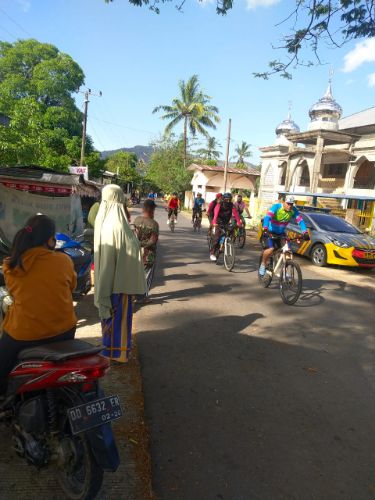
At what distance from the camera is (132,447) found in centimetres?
285

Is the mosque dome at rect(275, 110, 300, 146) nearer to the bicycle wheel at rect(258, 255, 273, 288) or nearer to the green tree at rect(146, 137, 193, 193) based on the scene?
the green tree at rect(146, 137, 193, 193)

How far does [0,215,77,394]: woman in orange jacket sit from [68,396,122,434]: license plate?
0.55 metres

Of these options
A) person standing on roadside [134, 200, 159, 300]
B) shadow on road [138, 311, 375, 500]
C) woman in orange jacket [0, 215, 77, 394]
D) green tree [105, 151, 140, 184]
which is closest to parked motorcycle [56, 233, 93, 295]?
person standing on roadside [134, 200, 159, 300]

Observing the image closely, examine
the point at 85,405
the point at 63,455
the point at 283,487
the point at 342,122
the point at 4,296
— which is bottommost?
the point at 283,487

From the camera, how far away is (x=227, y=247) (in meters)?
9.62

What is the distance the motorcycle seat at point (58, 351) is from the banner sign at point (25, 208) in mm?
5368

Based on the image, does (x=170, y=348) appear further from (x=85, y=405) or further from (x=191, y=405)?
(x=85, y=405)

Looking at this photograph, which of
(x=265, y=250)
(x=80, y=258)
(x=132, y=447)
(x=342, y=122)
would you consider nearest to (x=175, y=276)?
(x=265, y=250)

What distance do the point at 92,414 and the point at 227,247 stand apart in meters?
7.65

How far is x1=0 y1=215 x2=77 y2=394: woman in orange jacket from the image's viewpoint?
2461 mm

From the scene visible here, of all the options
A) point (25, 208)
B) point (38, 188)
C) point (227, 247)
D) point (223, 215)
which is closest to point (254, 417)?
point (38, 188)

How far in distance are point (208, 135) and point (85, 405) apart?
45.9 m

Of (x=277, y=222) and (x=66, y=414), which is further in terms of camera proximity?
(x=277, y=222)

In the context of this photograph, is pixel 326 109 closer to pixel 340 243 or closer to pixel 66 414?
pixel 340 243
